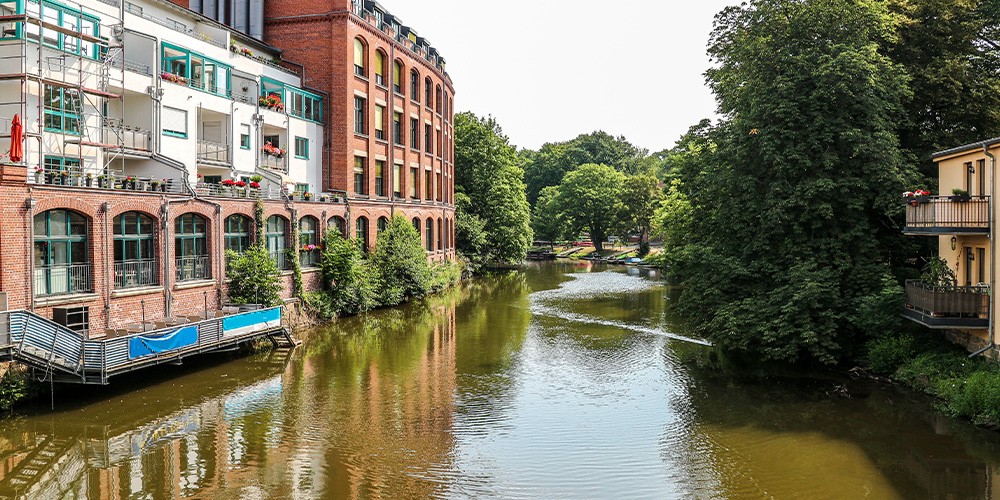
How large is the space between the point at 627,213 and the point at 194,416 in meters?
64.9

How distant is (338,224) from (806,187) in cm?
2166

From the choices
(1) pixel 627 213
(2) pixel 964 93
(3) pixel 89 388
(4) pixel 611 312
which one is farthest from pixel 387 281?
(1) pixel 627 213

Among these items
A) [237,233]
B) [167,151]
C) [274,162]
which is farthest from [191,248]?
[274,162]

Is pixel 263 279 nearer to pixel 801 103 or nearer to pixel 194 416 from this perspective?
pixel 194 416

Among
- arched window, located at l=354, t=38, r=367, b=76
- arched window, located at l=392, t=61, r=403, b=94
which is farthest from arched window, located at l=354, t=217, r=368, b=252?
arched window, located at l=392, t=61, r=403, b=94

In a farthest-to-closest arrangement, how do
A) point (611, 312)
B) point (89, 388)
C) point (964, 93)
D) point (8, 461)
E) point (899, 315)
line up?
point (611, 312) → point (964, 93) → point (899, 315) → point (89, 388) → point (8, 461)

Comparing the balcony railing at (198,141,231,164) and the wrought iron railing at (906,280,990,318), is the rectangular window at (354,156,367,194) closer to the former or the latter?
the balcony railing at (198,141,231,164)

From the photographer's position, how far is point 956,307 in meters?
19.3

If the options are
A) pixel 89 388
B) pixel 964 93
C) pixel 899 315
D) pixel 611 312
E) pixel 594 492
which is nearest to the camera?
pixel 594 492

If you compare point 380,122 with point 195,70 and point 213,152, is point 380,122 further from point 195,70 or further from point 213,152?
point 195,70

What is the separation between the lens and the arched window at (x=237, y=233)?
28806 mm

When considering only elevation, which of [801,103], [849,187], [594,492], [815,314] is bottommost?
[594,492]

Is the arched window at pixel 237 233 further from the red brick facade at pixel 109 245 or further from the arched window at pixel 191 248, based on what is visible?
the arched window at pixel 191 248

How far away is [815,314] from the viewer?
74.0 ft
